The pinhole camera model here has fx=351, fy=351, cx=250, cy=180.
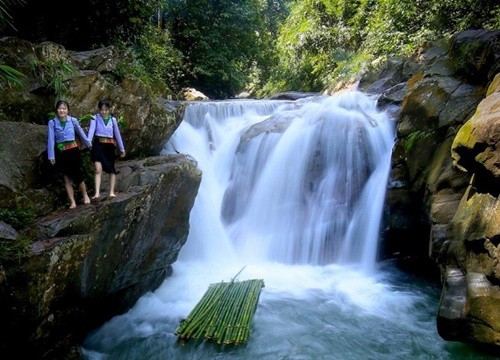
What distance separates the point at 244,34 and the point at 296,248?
590 inches

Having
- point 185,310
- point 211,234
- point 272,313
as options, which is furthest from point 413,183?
point 185,310

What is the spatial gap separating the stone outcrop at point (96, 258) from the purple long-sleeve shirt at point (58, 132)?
89 cm

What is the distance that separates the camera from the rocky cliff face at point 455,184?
14.3ft

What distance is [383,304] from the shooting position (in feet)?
19.6

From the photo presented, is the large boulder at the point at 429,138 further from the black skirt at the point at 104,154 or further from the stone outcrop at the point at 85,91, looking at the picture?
the black skirt at the point at 104,154

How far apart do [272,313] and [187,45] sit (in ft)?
51.2

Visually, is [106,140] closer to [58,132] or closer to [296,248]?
[58,132]

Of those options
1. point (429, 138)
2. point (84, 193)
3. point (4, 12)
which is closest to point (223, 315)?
point (84, 193)

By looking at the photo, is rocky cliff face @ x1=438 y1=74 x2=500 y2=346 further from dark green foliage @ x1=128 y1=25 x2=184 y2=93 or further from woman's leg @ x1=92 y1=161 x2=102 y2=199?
dark green foliage @ x1=128 y1=25 x2=184 y2=93

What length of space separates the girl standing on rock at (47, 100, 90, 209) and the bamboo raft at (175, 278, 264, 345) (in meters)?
2.26

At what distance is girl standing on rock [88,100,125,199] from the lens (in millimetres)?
5098

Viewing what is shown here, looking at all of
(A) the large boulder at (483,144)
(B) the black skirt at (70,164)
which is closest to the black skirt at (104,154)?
(B) the black skirt at (70,164)

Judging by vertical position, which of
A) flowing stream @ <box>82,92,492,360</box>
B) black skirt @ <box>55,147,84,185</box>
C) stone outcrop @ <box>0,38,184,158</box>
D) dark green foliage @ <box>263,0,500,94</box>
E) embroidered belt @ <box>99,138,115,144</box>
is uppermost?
dark green foliage @ <box>263,0,500,94</box>

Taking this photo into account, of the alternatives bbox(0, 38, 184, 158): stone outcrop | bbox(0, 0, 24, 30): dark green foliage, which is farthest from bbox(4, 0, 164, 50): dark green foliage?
bbox(0, 38, 184, 158): stone outcrop
